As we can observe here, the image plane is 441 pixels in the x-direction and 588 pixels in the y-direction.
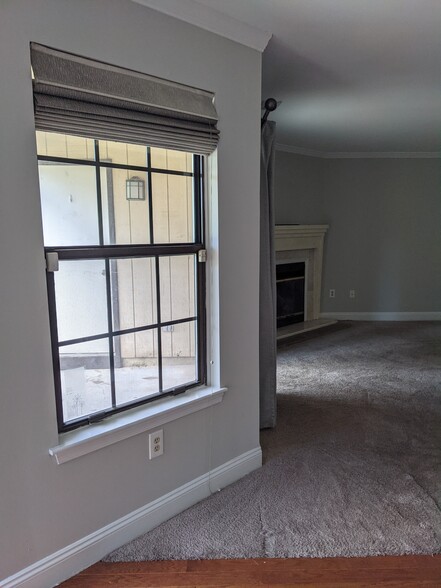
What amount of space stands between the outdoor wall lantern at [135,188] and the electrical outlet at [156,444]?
1070 millimetres

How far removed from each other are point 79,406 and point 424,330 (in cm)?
527

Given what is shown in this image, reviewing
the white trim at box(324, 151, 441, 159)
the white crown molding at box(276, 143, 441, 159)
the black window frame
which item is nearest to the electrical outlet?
the black window frame

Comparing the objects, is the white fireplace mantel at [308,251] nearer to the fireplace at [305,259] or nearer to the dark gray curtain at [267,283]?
the fireplace at [305,259]

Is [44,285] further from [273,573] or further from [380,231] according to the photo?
[380,231]

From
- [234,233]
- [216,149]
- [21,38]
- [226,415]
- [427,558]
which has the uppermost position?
[21,38]

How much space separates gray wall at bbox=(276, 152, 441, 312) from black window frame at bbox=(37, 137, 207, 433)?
4148 millimetres

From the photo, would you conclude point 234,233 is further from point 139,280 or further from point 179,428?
point 179,428

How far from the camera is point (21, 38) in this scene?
1470 mm

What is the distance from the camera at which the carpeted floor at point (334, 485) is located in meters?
1.93

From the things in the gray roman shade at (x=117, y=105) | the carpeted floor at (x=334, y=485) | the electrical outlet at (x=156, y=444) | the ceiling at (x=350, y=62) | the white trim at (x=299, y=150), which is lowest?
the carpeted floor at (x=334, y=485)

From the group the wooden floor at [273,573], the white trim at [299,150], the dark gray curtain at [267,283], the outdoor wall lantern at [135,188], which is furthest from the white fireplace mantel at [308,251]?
the wooden floor at [273,573]

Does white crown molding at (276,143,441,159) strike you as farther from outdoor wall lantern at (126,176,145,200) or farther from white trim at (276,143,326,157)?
outdoor wall lantern at (126,176,145,200)

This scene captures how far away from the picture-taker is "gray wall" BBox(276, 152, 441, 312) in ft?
20.5

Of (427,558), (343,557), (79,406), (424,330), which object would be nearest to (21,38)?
(79,406)
